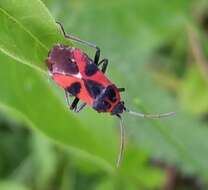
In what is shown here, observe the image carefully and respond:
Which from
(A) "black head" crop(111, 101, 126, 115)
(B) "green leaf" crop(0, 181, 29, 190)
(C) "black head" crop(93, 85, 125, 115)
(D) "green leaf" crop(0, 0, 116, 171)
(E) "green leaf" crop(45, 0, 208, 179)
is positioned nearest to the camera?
(D) "green leaf" crop(0, 0, 116, 171)

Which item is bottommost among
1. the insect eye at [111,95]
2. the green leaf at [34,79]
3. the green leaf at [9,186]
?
the green leaf at [34,79]

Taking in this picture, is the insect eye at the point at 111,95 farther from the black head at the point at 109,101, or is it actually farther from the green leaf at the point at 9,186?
the green leaf at the point at 9,186

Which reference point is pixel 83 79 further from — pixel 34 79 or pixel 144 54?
pixel 144 54

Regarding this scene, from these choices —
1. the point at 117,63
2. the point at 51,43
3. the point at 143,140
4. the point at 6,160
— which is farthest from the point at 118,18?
the point at 51,43

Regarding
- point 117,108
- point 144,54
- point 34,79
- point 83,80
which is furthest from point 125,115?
point 144,54

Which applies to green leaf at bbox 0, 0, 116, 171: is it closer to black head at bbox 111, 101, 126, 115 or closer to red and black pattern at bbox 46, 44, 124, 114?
red and black pattern at bbox 46, 44, 124, 114

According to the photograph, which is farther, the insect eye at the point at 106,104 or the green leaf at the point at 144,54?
the green leaf at the point at 144,54

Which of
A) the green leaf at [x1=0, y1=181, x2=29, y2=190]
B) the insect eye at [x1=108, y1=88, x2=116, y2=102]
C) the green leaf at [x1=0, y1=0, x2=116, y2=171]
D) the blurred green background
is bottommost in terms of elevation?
the green leaf at [x1=0, y1=0, x2=116, y2=171]

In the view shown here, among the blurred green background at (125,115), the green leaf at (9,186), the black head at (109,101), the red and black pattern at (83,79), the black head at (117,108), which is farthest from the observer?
the green leaf at (9,186)

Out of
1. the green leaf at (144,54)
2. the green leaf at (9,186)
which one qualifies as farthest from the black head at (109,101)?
the green leaf at (9,186)

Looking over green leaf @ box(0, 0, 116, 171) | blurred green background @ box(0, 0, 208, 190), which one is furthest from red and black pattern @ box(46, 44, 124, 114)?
blurred green background @ box(0, 0, 208, 190)
